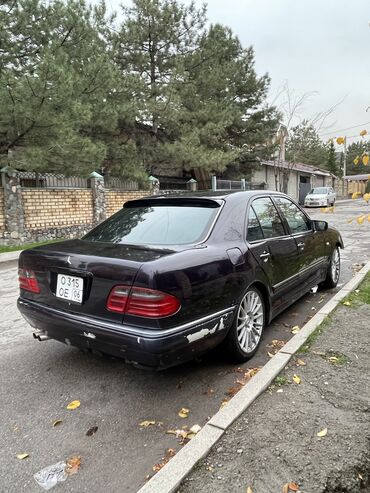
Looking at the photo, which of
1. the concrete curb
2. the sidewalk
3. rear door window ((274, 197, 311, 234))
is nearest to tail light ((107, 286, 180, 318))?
the concrete curb

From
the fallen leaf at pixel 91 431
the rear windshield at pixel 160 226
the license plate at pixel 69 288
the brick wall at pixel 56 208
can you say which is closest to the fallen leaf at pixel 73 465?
the fallen leaf at pixel 91 431

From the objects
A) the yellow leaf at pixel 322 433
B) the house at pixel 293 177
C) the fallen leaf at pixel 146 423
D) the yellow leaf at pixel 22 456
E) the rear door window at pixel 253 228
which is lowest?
the yellow leaf at pixel 22 456

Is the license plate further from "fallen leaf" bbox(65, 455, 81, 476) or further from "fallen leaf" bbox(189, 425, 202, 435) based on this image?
"fallen leaf" bbox(189, 425, 202, 435)

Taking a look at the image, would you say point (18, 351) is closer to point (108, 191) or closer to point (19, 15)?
point (19, 15)

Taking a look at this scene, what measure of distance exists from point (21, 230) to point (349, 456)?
10845 mm

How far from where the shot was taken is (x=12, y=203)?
1092 centimetres

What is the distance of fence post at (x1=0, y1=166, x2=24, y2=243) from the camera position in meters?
10.7

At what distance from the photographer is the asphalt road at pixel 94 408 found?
2.23m

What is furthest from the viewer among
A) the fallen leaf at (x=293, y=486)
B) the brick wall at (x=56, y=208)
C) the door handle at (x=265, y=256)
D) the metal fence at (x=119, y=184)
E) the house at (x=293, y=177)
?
the house at (x=293, y=177)

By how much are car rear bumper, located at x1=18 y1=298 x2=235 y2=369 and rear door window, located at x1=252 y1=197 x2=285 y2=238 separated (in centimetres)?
115

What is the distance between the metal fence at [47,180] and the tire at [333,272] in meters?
9.02

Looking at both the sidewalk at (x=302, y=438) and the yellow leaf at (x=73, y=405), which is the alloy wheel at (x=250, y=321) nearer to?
the sidewalk at (x=302, y=438)

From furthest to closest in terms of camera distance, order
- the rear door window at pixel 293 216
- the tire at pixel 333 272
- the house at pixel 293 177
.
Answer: the house at pixel 293 177 < the tire at pixel 333 272 < the rear door window at pixel 293 216

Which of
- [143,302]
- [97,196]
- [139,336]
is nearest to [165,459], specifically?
[139,336]
